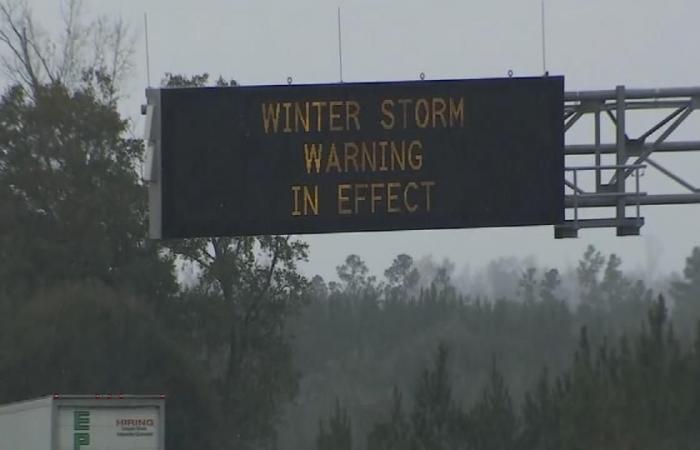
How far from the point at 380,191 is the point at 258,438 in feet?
142

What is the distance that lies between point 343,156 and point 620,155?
3689 mm

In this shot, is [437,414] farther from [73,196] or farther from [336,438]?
[73,196]

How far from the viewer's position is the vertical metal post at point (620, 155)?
2189 cm

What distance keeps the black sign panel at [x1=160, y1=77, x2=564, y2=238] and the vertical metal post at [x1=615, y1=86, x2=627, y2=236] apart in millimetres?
1427

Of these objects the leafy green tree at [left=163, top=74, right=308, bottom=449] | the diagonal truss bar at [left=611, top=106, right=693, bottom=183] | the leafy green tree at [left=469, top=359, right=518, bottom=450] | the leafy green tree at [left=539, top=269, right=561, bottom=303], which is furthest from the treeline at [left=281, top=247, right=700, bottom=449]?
the diagonal truss bar at [left=611, top=106, right=693, bottom=183]

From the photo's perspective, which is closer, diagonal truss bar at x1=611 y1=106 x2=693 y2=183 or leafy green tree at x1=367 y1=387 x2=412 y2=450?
diagonal truss bar at x1=611 y1=106 x2=693 y2=183

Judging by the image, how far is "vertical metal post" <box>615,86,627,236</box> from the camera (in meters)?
21.9

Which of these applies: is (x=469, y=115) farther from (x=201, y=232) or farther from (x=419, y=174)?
(x=201, y=232)

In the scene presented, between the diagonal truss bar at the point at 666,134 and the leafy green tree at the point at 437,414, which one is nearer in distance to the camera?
the diagonal truss bar at the point at 666,134

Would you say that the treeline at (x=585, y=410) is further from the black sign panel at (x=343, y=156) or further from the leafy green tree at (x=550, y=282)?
the leafy green tree at (x=550, y=282)

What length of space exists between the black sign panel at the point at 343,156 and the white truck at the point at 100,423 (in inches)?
150

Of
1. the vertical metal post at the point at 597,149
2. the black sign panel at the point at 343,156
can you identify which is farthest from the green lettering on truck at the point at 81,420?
the vertical metal post at the point at 597,149

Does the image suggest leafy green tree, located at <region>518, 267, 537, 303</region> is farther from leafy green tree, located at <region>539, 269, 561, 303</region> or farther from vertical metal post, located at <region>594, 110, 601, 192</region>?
vertical metal post, located at <region>594, 110, 601, 192</region>

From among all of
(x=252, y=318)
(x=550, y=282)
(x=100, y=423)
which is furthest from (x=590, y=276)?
(x=100, y=423)
